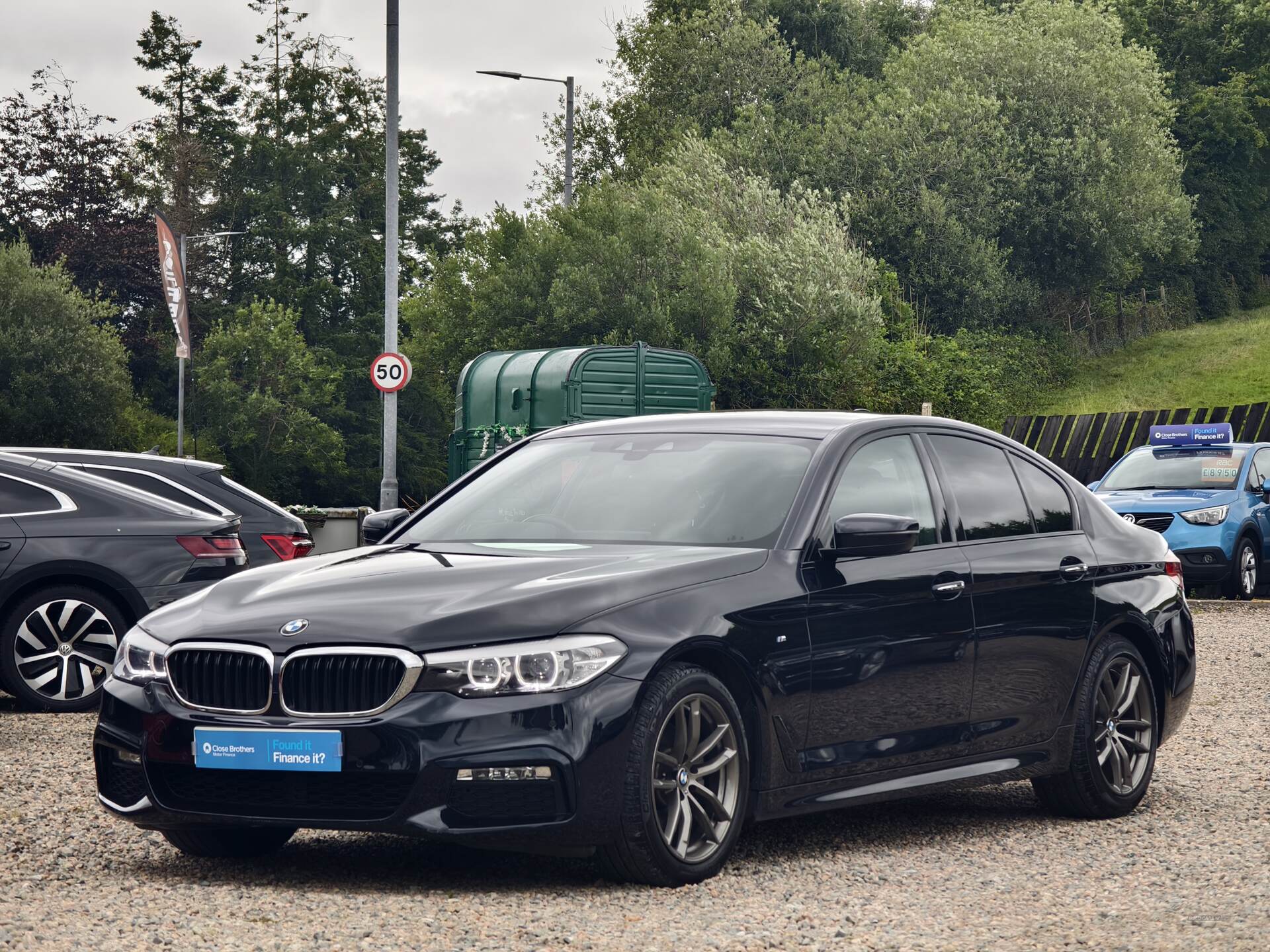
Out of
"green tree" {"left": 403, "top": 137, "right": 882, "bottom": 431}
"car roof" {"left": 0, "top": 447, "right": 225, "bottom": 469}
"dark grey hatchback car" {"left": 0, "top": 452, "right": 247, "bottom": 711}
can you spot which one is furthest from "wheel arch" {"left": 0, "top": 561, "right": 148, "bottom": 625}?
"green tree" {"left": 403, "top": 137, "right": 882, "bottom": 431}

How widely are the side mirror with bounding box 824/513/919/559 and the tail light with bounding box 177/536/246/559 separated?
18.7 feet

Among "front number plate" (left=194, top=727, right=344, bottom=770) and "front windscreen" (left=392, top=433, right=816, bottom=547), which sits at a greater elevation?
"front windscreen" (left=392, top=433, right=816, bottom=547)

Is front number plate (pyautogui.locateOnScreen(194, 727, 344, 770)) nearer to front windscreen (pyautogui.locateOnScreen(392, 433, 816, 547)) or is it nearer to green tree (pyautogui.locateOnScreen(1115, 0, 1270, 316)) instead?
front windscreen (pyautogui.locateOnScreen(392, 433, 816, 547))

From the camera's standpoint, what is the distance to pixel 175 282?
37.3 m

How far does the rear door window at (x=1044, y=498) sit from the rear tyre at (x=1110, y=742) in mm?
525

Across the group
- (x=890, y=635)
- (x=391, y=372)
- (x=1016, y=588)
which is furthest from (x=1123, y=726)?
(x=391, y=372)

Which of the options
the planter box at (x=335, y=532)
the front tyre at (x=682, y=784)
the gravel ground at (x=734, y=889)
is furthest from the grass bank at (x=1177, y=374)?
the front tyre at (x=682, y=784)

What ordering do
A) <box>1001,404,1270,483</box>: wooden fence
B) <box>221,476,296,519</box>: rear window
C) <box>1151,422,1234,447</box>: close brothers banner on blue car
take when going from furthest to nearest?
1. <box>1001,404,1270,483</box>: wooden fence
2. <box>1151,422,1234,447</box>: close brothers banner on blue car
3. <box>221,476,296,519</box>: rear window

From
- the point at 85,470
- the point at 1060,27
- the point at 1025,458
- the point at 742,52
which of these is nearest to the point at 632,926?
A: the point at 1025,458

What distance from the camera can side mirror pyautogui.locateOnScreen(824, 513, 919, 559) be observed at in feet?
19.8

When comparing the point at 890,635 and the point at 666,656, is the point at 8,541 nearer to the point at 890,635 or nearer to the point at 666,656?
the point at 890,635

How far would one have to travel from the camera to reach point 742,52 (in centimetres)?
5475

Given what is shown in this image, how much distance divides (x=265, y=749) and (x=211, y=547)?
5.82 metres

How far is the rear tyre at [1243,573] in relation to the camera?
2072cm
